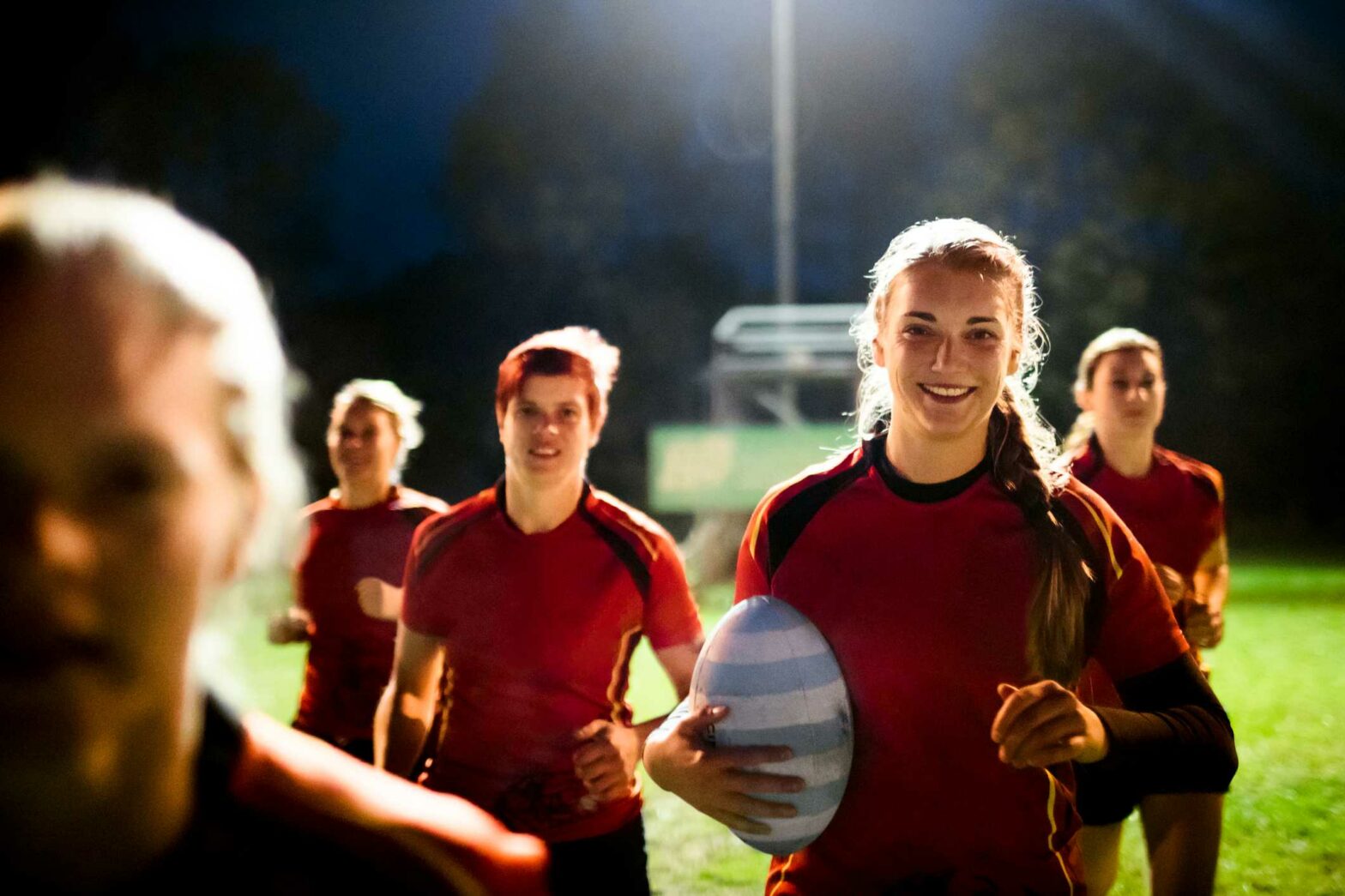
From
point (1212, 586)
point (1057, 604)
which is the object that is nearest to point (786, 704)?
point (1057, 604)

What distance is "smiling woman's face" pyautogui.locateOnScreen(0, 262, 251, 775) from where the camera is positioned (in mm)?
723

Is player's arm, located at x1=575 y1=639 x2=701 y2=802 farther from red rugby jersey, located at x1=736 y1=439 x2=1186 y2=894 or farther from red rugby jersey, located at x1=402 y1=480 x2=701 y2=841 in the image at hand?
red rugby jersey, located at x1=736 y1=439 x2=1186 y2=894

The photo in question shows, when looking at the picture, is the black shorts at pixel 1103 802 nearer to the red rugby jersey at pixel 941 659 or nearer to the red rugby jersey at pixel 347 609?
the red rugby jersey at pixel 941 659

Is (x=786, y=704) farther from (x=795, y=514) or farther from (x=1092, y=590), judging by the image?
(x=1092, y=590)

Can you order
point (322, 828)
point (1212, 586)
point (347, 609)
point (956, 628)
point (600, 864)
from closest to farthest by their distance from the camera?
point (322, 828), point (956, 628), point (600, 864), point (347, 609), point (1212, 586)

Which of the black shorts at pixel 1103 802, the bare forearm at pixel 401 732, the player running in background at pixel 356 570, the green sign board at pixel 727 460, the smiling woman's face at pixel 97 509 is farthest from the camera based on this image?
the green sign board at pixel 727 460

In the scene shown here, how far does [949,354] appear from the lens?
2.18 metres

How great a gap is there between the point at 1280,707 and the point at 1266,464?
2357 centimetres

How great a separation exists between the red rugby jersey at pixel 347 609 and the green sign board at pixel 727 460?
11.5 meters

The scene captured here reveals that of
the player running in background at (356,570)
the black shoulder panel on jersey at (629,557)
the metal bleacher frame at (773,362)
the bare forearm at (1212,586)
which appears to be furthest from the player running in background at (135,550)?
the metal bleacher frame at (773,362)

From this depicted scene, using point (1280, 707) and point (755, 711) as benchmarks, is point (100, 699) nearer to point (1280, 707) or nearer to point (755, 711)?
point (755, 711)

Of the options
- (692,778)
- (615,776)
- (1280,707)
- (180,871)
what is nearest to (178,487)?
(180,871)

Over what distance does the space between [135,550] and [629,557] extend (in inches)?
101

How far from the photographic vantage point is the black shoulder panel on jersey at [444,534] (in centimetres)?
331
